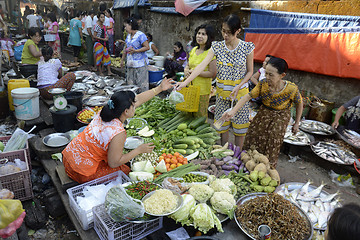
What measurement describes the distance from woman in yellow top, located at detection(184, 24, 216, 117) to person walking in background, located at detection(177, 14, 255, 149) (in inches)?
10.2

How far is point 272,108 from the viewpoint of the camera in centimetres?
370

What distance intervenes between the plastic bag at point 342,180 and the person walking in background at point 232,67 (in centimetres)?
198

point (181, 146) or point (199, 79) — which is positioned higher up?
point (199, 79)

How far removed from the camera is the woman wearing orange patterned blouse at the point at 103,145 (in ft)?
9.20

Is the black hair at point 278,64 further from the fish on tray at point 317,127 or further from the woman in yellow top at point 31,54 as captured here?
the woman in yellow top at point 31,54

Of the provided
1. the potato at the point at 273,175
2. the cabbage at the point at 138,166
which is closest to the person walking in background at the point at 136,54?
the cabbage at the point at 138,166

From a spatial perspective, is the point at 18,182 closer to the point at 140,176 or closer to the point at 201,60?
the point at 140,176

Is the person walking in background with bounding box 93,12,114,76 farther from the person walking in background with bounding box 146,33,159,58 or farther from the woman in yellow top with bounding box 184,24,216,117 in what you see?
the woman in yellow top with bounding box 184,24,216,117

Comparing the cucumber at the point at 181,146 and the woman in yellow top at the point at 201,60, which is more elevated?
the woman in yellow top at the point at 201,60

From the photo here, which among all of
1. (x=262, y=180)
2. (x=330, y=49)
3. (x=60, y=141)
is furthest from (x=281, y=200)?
(x=330, y=49)

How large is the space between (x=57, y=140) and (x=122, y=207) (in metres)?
2.68

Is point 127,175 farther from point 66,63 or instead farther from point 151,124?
point 66,63

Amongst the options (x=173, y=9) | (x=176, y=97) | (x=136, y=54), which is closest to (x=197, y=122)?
(x=176, y=97)

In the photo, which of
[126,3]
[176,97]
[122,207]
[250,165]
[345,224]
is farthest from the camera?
[126,3]
